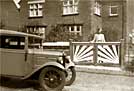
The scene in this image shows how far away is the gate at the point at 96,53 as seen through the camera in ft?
41.3

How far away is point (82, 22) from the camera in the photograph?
2273 cm

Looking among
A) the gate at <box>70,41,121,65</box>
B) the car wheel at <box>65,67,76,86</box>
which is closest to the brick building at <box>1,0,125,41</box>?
the gate at <box>70,41,121,65</box>

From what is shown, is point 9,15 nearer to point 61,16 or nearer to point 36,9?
point 36,9

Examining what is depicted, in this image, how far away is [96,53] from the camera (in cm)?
1283

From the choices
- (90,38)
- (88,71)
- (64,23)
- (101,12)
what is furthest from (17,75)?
(101,12)

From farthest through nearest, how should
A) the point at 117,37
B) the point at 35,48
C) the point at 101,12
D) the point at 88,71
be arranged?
the point at 101,12, the point at 117,37, the point at 88,71, the point at 35,48

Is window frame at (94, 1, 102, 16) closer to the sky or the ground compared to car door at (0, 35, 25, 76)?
closer to the sky

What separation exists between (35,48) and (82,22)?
1489 centimetres

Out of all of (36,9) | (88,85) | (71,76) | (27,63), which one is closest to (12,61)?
(27,63)

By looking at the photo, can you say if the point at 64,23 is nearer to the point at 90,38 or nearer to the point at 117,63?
the point at 90,38

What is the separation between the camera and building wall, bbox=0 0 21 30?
1023 inches

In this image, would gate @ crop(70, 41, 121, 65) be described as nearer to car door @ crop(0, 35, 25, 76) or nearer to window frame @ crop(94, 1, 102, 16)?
car door @ crop(0, 35, 25, 76)

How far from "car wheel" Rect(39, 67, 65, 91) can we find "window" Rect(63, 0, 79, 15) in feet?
52.3

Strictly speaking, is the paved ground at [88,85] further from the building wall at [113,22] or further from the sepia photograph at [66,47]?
the building wall at [113,22]
